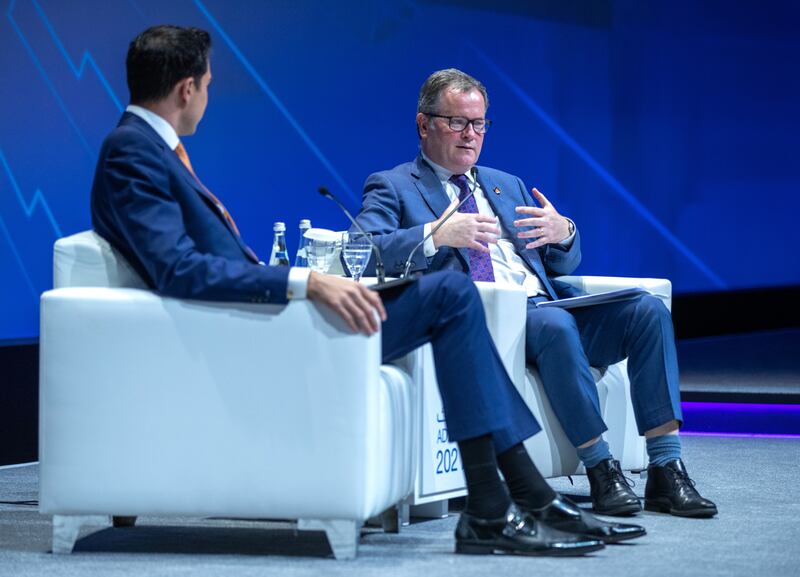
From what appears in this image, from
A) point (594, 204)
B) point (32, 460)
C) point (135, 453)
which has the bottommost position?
point (32, 460)

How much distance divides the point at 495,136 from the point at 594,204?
40.4 inches

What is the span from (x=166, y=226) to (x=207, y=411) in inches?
15.7

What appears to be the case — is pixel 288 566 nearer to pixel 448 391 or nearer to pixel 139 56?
pixel 448 391

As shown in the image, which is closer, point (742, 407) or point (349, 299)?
point (349, 299)

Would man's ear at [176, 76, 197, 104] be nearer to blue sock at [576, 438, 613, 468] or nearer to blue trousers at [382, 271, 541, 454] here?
blue trousers at [382, 271, 541, 454]

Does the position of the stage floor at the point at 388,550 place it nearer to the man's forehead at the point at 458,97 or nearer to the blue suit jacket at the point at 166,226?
the blue suit jacket at the point at 166,226

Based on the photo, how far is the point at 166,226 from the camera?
8.87 ft

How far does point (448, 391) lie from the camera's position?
9.07 feet

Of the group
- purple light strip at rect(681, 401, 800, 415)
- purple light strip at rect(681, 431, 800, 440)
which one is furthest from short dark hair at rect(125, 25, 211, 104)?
purple light strip at rect(681, 401, 800, 415)

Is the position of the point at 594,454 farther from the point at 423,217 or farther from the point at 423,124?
the point at 423,124

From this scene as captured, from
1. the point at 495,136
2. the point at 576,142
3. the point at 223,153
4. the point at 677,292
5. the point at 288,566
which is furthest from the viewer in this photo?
the point at 677,292

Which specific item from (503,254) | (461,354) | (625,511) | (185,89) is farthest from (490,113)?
(461,354)

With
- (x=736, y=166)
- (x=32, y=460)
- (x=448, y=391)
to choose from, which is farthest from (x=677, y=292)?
(x=448, y=391)

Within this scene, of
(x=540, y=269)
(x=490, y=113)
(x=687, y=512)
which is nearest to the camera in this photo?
(x=687, y=512)
